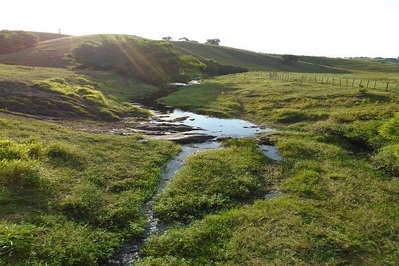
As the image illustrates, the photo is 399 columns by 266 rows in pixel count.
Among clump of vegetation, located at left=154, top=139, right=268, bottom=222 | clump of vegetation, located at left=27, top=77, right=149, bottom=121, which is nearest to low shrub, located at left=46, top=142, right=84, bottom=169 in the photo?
clump of vegetation, located at left=154, top=139, right=268, bottom=222

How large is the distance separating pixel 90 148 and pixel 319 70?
155m

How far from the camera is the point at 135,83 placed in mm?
86750

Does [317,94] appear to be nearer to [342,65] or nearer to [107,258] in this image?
[107,258]

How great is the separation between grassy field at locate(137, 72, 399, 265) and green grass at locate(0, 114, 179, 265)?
2624 millimetres

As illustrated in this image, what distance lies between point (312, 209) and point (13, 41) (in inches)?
5049

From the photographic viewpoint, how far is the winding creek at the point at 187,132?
1757 cm

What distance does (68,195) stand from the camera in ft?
68.7

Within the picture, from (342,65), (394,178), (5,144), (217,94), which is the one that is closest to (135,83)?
(217,94)

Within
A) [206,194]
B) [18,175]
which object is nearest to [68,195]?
[18,175]

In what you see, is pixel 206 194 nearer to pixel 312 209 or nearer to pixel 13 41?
pixel 312 209

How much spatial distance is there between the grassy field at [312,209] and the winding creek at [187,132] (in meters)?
0.99

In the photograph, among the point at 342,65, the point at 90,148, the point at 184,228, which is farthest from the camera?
the point at 342,65

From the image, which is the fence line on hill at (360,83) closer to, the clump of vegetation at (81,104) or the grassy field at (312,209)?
the grassy field at (312,209)

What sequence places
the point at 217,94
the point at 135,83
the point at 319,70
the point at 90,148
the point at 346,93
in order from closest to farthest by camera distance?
1. the point at 90,148
2. the point at 346,93
3. the point at 217,94
4. the point at 135,83
5. the point at 319,70
